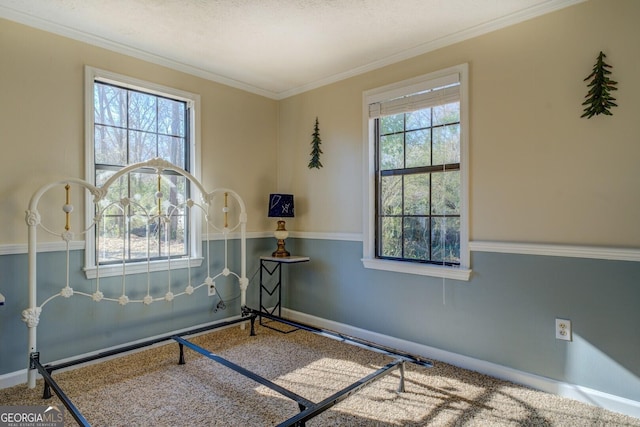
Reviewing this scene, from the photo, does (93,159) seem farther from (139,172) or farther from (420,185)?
(420,185)

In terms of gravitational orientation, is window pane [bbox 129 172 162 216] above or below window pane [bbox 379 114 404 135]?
below

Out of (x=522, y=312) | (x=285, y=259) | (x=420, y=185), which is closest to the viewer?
(x=522, y=312)

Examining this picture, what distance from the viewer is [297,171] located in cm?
376

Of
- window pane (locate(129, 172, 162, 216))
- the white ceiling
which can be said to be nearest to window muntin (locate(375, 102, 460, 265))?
the white ceiling

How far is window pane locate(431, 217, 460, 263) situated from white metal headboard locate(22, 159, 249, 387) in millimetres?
1659

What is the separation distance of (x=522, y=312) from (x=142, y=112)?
10.5ft

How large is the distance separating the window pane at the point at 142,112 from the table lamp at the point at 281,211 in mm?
1204

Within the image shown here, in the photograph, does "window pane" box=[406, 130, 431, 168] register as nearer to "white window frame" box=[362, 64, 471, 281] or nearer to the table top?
"white window frame" box=[362, 64, 471, 281]

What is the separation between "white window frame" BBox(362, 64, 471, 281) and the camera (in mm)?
2582

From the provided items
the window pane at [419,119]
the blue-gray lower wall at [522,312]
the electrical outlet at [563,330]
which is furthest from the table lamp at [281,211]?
the electrical outlet at [563,330]

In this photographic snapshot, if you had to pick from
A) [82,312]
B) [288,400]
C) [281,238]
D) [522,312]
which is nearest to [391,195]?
[281,238]

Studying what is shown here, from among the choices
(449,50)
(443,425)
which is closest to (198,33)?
(449,50)

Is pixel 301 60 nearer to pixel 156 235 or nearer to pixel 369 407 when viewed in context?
pixel 156 235

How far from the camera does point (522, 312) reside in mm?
2344
